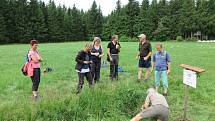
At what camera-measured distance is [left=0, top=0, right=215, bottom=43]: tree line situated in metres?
69.8

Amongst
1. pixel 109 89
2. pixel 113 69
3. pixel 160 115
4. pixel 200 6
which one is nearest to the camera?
pixel 160 115

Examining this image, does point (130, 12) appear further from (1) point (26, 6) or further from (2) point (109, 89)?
(2) point (109, 89)

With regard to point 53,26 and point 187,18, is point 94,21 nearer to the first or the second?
point 53,26

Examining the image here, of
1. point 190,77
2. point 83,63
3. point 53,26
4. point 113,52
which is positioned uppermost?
point 53,26

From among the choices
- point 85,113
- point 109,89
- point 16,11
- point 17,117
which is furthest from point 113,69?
point 16,11

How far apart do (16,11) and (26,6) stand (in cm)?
303

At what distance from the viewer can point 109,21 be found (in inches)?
3430

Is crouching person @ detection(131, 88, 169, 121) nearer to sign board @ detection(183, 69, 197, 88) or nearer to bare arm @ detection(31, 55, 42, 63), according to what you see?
sign board @ detection(183, 69, 197, 88)

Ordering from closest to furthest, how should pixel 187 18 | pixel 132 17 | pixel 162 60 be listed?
1. pixel 162 60
2. pixel 187 18
3. pixel 132 17

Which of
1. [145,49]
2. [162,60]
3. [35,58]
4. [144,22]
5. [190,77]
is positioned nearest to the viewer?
[190,77]

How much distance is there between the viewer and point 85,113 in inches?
326

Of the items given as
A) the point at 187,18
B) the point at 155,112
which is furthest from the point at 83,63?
the point at 187,18

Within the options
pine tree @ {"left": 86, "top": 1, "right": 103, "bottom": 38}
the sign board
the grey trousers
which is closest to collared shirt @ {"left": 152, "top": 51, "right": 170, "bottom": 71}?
the sign board

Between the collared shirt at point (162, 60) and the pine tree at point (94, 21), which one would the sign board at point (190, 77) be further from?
the pine tree at point (94, 21)
